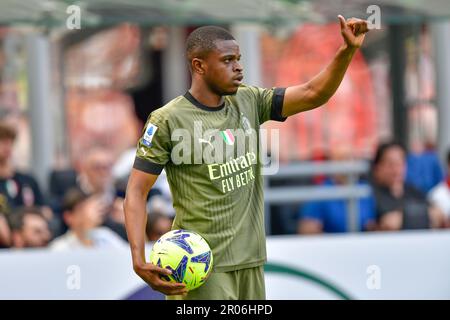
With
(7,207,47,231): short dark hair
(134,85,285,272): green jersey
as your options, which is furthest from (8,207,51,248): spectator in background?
(134,85,285,272): green jersey

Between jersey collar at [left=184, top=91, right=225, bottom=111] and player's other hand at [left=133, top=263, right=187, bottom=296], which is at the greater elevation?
jersey collar at [left=184, top=91, right=225, bottom=111]

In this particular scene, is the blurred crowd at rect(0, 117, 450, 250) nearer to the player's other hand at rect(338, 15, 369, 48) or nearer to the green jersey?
the green jersey

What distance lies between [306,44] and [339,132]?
2149 millimetres

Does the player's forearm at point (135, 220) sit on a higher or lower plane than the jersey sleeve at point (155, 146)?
lower

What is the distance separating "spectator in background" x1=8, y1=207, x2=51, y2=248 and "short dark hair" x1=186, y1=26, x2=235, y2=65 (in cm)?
378

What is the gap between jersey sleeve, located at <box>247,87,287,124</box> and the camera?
6707 millimetres

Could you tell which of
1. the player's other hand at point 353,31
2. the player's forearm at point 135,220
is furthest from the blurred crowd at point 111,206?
the player's other hand at point 353,31

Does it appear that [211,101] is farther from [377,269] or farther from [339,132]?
[339,132]

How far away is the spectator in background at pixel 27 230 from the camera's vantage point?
387 inches

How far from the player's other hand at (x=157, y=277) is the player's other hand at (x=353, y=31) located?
1.51 metres

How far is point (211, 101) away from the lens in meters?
6.55

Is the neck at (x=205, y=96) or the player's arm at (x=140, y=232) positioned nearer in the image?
the player's arm at (x=140, y=232)

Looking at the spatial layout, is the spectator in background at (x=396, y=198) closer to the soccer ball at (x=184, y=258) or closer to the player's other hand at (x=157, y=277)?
the soccer ball at (x=184, y=258)
